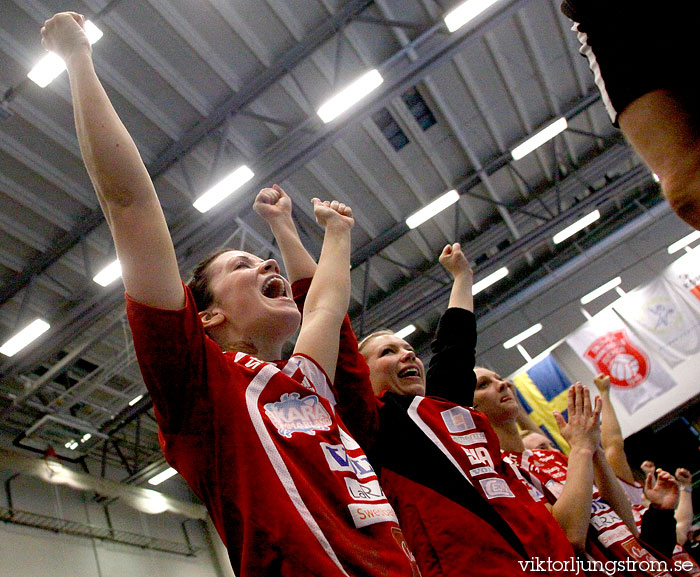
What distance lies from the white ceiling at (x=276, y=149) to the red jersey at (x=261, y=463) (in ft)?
18.4

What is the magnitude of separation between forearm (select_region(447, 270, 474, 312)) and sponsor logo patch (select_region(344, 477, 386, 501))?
3.79 ft

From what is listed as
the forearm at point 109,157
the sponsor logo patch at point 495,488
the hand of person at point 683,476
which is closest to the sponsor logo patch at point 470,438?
the sponsor logo patch at point 495,488

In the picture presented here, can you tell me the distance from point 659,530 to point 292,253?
2.59m

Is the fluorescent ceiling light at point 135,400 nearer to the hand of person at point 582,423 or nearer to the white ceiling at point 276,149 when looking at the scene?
the white ceiling at point 276,149

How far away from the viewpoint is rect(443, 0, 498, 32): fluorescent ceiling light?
6.46 metres

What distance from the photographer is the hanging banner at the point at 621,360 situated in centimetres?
903

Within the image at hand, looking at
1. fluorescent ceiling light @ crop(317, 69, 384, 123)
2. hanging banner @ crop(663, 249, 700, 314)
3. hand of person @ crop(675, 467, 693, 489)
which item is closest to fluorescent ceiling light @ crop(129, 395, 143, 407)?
fluorescent ceiling light @ crop(317, 69, 384, 123)

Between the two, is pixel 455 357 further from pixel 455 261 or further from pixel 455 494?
pixel 455 494

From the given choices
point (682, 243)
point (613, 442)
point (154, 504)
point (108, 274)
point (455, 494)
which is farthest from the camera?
point (682, 243)

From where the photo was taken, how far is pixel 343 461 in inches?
47.1

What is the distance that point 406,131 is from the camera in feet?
28.1

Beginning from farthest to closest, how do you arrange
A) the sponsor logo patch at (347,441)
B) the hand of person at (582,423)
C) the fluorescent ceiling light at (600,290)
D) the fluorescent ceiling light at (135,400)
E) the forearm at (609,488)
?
the fluorescent ceiling light at (600,290) < the fluorescent ceiling light at (135,400) < the forearm at (609,488) < the hand of person at (582,423) < the sponsor logo patch at (347,441)

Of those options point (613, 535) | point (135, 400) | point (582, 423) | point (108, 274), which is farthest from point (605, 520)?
point (135, 400)

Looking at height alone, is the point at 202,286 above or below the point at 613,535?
above
